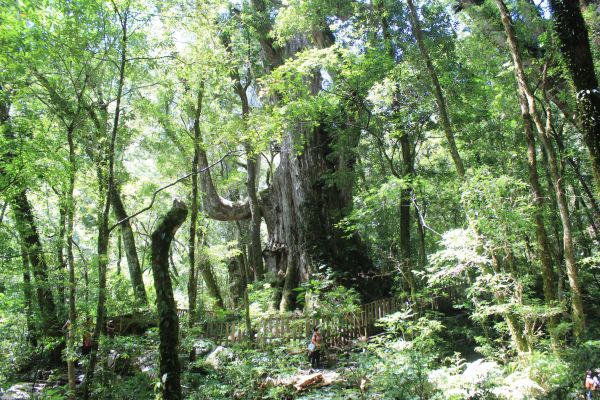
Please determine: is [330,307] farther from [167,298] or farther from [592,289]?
[592,289]

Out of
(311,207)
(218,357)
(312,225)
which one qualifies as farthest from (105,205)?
(311,207)

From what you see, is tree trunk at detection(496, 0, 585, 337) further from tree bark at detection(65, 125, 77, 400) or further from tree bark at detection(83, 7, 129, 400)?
tree bark at detection(65, 125, 77, 400)

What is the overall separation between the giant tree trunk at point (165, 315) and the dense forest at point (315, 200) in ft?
0.08

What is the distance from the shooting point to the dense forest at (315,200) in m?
5.64

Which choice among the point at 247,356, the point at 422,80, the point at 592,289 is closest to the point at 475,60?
the point at 422,80

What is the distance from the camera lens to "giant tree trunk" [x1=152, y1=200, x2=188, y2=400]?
4820mm

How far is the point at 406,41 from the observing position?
1030 centimetres

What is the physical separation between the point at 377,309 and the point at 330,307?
101 inches

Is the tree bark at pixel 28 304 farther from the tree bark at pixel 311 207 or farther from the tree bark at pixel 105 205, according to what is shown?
the tree bark at pixel 311 207

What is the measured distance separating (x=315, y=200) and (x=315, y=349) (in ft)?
18.5

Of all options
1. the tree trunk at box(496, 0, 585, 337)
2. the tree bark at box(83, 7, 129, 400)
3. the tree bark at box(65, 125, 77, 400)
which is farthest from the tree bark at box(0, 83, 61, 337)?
the tree trunk at box(496, 0, 585, 337)

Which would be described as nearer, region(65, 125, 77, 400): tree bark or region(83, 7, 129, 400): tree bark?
region(83, 7, 129, 400): tree bark

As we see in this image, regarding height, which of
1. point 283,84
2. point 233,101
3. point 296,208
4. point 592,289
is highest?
point 233,101

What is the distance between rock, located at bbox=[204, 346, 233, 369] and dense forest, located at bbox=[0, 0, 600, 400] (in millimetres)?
104
